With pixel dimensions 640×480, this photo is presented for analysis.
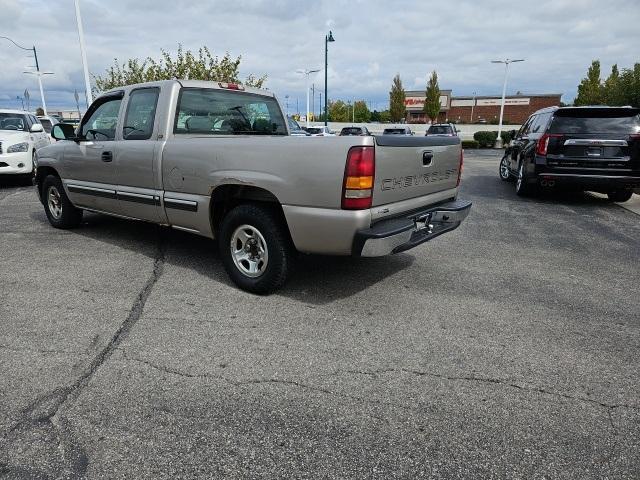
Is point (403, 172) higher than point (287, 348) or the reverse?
higher

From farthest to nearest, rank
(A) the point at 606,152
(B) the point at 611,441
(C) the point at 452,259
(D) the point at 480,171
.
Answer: (D) the point at 480,171
(A) the point at 606,152
(C) the point at 452,259
(B) the point at 611,441

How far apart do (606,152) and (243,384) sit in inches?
312

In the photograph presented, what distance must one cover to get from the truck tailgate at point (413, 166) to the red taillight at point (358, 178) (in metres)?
0.08

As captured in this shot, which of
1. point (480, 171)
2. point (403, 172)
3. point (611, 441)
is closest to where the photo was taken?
point (611, 441)

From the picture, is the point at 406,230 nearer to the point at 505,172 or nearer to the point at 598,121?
the point at 598,121

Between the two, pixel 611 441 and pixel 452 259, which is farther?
pixel 452 259

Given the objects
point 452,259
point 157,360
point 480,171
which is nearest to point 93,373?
point 157,360

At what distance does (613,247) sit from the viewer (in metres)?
5.92

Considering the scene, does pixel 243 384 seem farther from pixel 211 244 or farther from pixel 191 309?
pixel 211 244

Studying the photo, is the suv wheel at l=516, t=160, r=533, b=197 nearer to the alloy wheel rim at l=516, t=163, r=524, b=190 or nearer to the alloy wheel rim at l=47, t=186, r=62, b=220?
the alloy wheel rim at l=516, t=163, r=524, b=190

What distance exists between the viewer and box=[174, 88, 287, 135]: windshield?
4.65 m

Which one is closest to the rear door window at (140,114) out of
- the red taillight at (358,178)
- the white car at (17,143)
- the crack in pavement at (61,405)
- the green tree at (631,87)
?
the crack in pavement at (61,405)

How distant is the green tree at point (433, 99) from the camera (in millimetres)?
62875

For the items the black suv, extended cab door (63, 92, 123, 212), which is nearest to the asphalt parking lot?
extended cab door (63, 92, 123, 212)
